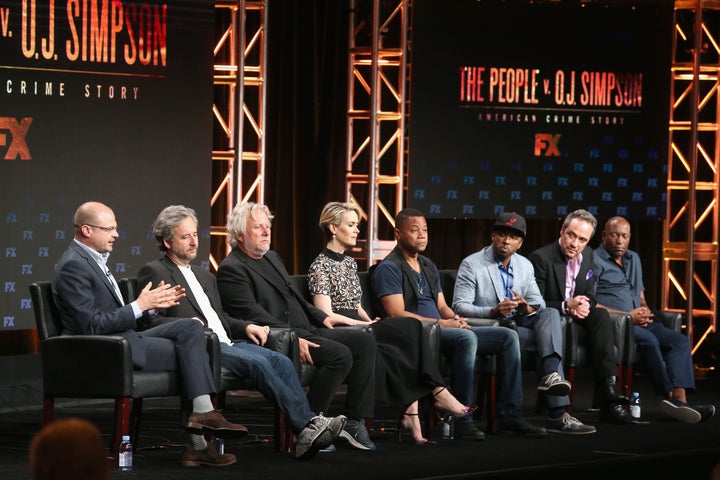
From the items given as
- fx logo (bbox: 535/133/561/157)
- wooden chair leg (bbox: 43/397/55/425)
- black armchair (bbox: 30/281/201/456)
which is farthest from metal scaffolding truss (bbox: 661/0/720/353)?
wooden chair leg (bbox: 43/397/55/425)

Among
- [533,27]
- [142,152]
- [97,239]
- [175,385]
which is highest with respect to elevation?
Result: [533,27]

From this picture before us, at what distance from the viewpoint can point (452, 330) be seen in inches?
225

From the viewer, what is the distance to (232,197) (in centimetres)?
714

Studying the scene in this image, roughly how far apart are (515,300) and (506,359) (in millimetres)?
415

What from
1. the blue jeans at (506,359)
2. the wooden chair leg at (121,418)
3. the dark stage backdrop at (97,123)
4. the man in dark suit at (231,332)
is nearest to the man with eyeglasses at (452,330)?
the blue jeans at (506,359)

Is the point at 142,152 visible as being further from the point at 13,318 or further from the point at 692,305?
the point at 692,305

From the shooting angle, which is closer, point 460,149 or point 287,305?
point 287,305

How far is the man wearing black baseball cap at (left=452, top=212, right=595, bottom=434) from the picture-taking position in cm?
598

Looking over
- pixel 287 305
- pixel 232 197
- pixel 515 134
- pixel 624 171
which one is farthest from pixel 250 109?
pixel 287 305

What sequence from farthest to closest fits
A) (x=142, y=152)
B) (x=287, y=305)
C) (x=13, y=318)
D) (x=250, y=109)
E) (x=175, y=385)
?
1. (x=250, y=109)
2. (x=142, y=152)
3. (x=13, y=318)
4. (x=287, y=305)
5. (x=175, y=385)

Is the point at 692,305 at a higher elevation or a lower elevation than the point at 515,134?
lower

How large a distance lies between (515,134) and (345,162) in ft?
3.74

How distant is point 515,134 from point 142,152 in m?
2.52

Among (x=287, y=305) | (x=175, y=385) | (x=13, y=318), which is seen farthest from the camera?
(x=13, y=318)
